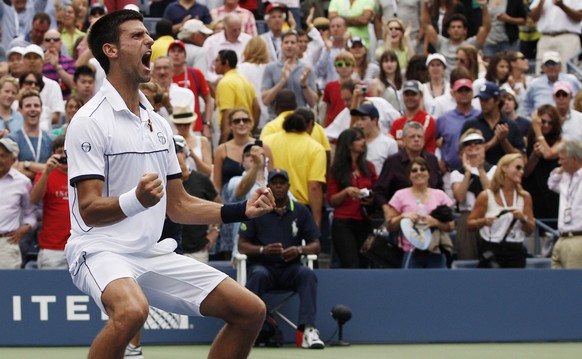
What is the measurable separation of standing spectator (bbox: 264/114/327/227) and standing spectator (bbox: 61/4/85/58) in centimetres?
423

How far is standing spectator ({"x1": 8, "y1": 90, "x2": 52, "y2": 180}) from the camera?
40.3 feet

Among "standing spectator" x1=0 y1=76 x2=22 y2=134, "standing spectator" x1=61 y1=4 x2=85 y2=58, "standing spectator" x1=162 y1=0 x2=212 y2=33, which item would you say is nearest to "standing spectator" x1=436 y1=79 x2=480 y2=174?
"standing spectator" x1=162 y1=0 x2=212 y2=33

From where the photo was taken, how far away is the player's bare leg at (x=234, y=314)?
639 cm

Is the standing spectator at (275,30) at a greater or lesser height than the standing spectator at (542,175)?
greater

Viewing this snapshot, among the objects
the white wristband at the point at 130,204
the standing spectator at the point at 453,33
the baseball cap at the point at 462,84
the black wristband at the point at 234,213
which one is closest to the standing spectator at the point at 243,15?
the standing spectator at the point at 453,33

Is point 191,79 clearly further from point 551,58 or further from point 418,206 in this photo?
point 551,58

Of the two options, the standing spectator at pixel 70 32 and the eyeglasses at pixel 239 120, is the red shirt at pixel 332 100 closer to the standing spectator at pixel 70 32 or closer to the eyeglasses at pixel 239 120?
the eyeglasses at pixel 239 120

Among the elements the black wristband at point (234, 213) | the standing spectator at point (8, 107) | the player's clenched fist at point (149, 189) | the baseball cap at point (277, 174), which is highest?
the player's clenched fist at point (149, 189)

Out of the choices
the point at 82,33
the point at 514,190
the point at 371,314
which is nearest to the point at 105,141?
the point at 371,314

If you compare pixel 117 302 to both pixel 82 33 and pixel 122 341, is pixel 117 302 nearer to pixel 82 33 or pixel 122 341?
pixel 122 341

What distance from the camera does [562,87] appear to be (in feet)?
45.2

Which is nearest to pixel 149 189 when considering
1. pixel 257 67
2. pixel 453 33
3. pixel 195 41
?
pixel 257 67

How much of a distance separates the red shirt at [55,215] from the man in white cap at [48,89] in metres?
2.04

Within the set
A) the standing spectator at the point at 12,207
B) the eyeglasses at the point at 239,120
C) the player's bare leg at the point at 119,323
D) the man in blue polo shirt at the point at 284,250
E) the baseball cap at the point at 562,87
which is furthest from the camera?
the baseball cap at the point at 562,87
